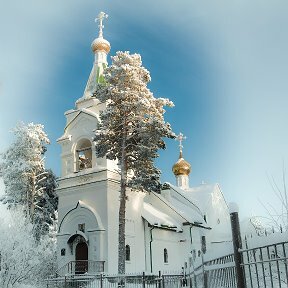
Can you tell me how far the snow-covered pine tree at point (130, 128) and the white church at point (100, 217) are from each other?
2469 millimetres

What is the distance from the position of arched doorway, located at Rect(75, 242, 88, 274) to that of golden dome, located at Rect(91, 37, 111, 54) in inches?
531

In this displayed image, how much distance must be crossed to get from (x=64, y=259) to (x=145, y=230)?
5.16 metres

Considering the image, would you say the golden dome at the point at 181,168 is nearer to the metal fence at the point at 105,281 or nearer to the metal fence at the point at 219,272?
the metal fence at the point at 105,281

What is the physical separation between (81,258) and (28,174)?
7802mm

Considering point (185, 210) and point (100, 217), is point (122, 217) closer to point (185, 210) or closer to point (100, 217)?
point (100, 217)

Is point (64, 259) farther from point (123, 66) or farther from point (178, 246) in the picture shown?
point (123, 66)

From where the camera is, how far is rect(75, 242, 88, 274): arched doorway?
73.4 ft

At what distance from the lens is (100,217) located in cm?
2275

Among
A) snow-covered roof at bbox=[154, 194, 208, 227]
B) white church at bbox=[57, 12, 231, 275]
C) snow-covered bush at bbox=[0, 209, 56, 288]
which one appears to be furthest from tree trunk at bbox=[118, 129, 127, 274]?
snow-covered roof at bbox=[154, 194, 208, 227]

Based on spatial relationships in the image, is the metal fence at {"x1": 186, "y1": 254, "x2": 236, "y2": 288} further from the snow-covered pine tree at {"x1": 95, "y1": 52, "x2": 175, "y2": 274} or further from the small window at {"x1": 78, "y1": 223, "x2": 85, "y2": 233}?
the small window at {"x1": 78, "y1": 223, "x2": 85, "y2": 233}

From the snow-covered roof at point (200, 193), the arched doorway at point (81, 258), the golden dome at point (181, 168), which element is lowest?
the arched doorway at point (81, 258)

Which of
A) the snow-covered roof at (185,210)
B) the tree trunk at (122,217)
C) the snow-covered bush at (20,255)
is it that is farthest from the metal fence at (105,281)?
the snow-covered roof at (185,210)

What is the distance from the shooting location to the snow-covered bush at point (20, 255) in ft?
63.5

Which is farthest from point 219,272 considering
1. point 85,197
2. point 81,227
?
point 85,197
